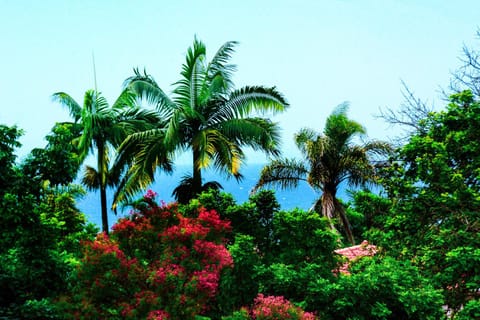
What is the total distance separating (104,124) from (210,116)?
5.53 metres

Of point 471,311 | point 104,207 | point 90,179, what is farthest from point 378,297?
point 90,179

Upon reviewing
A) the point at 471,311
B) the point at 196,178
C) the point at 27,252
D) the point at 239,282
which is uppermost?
the point at 196,178

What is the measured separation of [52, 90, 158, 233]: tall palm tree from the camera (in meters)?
20.8

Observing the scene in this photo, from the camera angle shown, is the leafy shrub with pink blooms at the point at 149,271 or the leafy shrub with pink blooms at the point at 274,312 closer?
the leafy shrub with pink blooms at the point at 274,312

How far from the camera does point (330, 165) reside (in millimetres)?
20500

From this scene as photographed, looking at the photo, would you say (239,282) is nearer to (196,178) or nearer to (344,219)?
(196,178)

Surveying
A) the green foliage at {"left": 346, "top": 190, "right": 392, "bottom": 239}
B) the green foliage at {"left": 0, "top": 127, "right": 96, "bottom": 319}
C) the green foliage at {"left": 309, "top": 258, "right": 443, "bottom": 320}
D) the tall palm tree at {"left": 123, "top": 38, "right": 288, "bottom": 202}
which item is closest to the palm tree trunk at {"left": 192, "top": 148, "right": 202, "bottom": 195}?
the tall palm tree at {"left": 123, "top": 38, "right": 288, "bottom": 202}

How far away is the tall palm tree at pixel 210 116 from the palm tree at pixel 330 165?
2103 mm

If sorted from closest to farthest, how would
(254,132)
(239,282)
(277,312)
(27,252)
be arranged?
(277,312)
(239,282)
(27,252)
(254,132)

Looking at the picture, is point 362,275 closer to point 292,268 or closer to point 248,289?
point 292,268

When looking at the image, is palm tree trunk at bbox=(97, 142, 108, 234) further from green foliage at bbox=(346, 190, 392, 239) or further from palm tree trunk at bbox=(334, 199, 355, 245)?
green foliage at bbox=(346, 190, 392, 239)

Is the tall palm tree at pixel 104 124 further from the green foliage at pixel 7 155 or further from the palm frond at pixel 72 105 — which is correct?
the green foliage at pixel 7 155

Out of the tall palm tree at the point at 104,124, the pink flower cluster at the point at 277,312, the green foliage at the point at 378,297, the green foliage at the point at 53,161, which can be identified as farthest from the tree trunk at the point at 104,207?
the pink flower cluster at the point at 277,312

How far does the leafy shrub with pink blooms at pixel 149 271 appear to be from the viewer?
6512 millimetres
